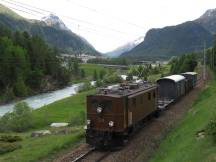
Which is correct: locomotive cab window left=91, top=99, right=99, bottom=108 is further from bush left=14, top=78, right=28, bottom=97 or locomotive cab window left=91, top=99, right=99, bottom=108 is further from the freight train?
bush left=14, top=78, right=28, bottom=97

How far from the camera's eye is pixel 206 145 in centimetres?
1911

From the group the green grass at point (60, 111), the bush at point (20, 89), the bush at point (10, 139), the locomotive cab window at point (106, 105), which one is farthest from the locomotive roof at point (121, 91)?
the bush at point (20, 89)

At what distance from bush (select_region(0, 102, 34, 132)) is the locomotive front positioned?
79.4ft

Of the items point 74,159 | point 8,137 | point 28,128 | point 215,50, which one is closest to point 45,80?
point 215,50

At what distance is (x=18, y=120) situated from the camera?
49969mm

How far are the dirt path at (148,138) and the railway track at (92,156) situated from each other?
1.17 ft

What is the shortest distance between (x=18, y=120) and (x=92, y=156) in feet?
93.4

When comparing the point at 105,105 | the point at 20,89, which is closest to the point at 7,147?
the point at 105,105

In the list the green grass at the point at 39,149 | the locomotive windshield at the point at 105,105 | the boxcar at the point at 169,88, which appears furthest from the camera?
the boxcar at the point at 169,88

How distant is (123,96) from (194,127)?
513 cm

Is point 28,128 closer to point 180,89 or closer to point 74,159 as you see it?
point 180,89

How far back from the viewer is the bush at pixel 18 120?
4844cm

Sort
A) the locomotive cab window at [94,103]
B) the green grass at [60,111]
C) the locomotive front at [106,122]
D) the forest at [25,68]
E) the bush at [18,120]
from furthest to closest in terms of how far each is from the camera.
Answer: the forest at [25,68]
the green grass at [60,111]
the bush at [18,120]
the locomotive cab window at [94,103]
the locomotive front at [106,122]

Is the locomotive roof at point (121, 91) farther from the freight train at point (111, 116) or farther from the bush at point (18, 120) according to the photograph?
the bush at point (18, 120)
